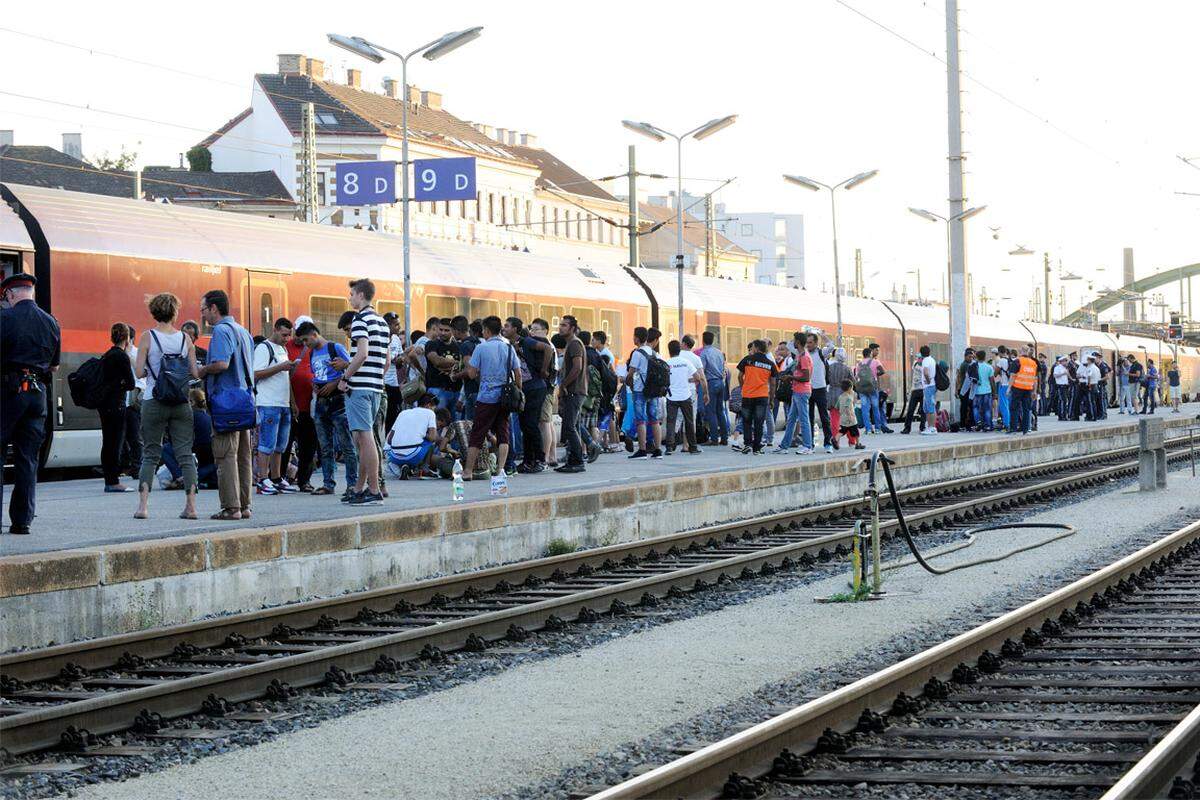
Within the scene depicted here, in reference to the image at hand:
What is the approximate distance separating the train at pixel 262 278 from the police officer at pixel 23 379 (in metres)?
6.26

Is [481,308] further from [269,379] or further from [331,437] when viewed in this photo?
[269,379]

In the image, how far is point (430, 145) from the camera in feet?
254

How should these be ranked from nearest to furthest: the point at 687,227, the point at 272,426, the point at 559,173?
the point at 272,426 < the point at 559,173 < the point at 687,227

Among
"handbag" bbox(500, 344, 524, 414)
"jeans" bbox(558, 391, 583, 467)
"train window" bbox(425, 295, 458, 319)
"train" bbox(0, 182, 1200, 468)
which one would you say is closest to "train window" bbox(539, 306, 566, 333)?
"train" bbox(0, 182, 1200, 468)

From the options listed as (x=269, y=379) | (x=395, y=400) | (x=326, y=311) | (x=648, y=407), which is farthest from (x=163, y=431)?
(x=648, y=407)

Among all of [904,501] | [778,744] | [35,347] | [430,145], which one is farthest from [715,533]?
[430,145]

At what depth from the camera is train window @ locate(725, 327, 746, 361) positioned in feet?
116

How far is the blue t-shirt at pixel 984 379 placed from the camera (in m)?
32.2

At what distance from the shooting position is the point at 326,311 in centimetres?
2261

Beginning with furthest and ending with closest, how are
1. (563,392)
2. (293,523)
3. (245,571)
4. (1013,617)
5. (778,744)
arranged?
(563,392) → (293,523) → (245,571) → (1013,617) → (778,744)

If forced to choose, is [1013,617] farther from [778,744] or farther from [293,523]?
[293,523]

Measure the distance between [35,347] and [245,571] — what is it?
219cm

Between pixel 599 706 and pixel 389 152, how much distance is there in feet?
230

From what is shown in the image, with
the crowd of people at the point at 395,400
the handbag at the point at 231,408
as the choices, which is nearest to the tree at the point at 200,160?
the crowd of people at the point at 395,400
